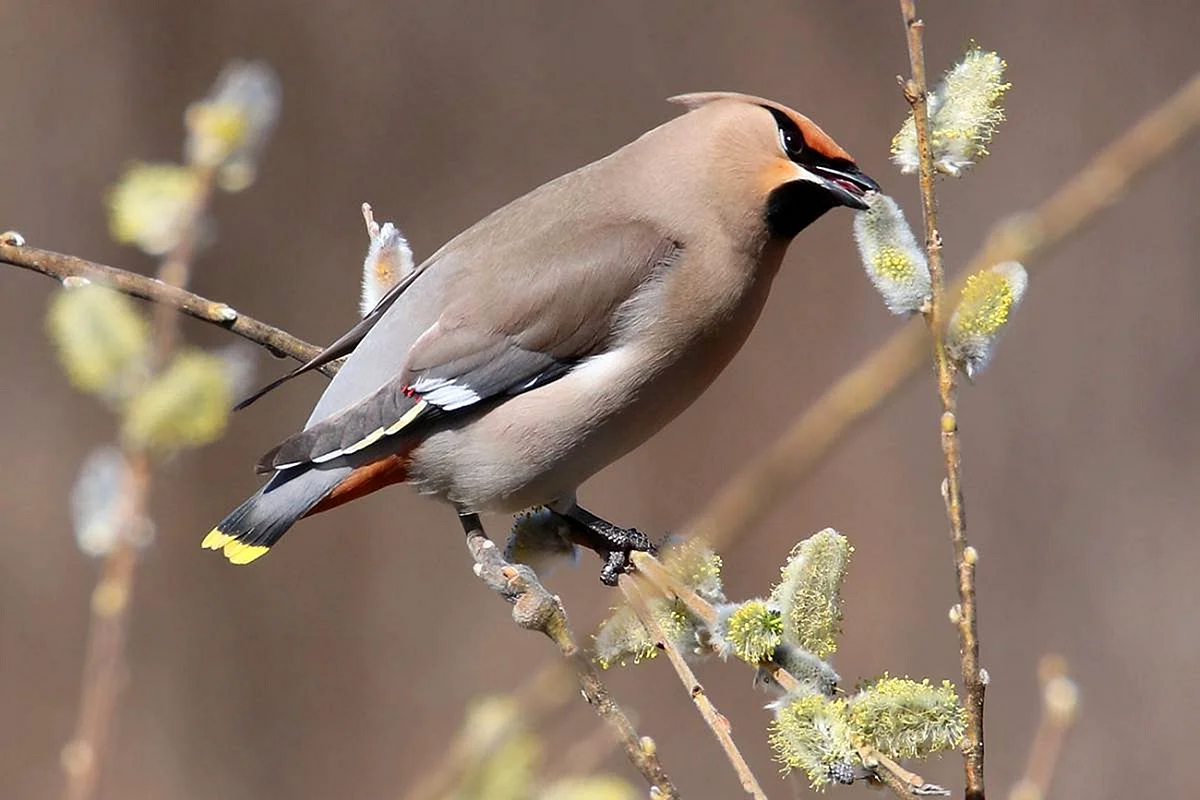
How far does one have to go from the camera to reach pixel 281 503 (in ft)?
7.02

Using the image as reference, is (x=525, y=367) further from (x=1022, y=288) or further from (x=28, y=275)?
(x=28, y=275)

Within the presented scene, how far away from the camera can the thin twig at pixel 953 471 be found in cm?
103

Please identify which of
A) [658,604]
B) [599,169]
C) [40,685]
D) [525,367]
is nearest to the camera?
[658,604]

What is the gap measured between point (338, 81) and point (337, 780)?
193 centimetres

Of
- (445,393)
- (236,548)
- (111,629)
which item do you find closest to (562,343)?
(445,393)

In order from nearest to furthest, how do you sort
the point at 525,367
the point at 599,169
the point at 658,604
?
the point at 658,604 → the point at 525,367 → the point at 599,169

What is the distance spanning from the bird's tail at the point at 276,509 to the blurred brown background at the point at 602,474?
218 cm

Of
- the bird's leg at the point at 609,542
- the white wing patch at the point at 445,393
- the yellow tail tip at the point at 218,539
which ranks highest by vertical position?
the yellow tail tip at the point at 218,539

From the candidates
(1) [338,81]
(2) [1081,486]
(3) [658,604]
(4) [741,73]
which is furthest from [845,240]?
(3) [658,604]

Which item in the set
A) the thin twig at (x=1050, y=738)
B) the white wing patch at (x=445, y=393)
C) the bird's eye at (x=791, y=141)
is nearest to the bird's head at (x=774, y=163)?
the bird's eye at (x=791, y=141)

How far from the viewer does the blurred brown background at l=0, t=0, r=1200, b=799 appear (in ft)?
14.3

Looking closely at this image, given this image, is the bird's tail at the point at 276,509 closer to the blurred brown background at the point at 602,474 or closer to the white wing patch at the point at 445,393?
the white wing patch at the point at 445,393

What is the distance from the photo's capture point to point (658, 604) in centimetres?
131

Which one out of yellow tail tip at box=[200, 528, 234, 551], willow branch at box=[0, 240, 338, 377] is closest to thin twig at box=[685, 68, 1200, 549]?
willow branch at box=[0, 240, 338, 377]
